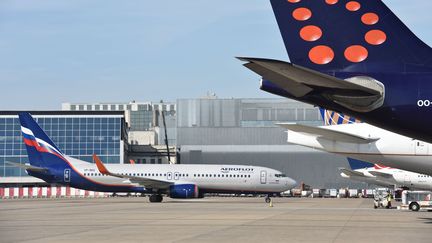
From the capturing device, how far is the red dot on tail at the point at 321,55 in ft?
41.6

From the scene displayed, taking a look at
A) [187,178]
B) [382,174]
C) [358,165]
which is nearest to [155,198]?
[187,178]

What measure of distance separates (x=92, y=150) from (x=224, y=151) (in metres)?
19.6

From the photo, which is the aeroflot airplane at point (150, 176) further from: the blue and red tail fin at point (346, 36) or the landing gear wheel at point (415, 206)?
the blue and red tail fin at point (346, 36)

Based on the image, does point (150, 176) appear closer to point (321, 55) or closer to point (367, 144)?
point (367, 144)

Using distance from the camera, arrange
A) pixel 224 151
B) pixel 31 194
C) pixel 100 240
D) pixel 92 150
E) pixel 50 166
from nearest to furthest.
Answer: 1. pixel 100 240
2. pixel 50 166
3. pixel 31 194
4. pixel 92 150
5. pixel 224 151

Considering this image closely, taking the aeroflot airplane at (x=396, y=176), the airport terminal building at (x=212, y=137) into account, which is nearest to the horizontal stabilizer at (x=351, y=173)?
the aeroflot airplane at (x=396, y=176)

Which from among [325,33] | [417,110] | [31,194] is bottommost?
[31,194]

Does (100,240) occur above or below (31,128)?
below

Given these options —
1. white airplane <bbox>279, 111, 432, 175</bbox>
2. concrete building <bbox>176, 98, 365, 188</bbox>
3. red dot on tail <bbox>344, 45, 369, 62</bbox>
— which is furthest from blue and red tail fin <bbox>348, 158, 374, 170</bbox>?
concrete building <bbox>176, 98, 365, 188</bbox>

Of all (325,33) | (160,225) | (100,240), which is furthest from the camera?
(160,225)

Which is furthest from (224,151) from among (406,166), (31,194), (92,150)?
(406,166)

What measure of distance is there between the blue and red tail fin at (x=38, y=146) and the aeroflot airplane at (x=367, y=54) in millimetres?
48657

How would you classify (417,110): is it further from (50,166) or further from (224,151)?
(224,151)

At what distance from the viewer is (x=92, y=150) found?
314ft
